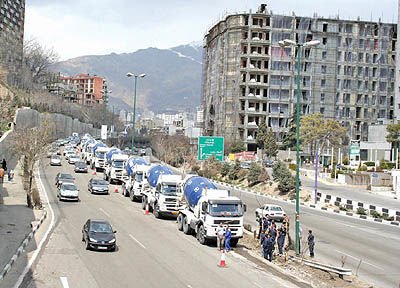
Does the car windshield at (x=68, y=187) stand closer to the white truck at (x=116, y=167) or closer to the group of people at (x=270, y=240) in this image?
the white truck at (x=116, y=167)

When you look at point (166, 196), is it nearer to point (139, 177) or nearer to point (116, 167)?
point (139, 177)

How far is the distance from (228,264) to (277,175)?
3585cm

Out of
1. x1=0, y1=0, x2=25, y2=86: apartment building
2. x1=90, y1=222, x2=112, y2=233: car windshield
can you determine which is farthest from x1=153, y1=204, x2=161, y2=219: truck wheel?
x1=0, y1=0, x2=25, y2=86: apartment building

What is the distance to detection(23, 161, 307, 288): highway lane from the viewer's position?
16656 millimetres

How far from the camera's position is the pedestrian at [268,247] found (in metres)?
21.6

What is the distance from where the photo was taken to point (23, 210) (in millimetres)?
31234

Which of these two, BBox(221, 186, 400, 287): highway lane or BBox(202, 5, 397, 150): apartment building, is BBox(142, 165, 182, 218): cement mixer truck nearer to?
BBox(221, 186, 400, 287): highway lane

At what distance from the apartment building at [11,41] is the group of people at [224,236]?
8447cm

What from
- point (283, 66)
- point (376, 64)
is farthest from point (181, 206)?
point (376, 64)

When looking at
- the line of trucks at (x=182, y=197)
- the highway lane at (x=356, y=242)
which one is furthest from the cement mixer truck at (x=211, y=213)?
the highway lane at (x=356, y=242)

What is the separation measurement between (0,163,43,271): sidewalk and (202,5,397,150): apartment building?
74.6 metres

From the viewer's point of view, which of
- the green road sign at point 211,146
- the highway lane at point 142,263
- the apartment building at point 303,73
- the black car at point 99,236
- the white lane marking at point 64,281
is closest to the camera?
the white lane marking at point 64,281

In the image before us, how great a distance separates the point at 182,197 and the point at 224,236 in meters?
8.47

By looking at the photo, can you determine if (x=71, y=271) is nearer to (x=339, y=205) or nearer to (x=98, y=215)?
(x=98, y=215)
